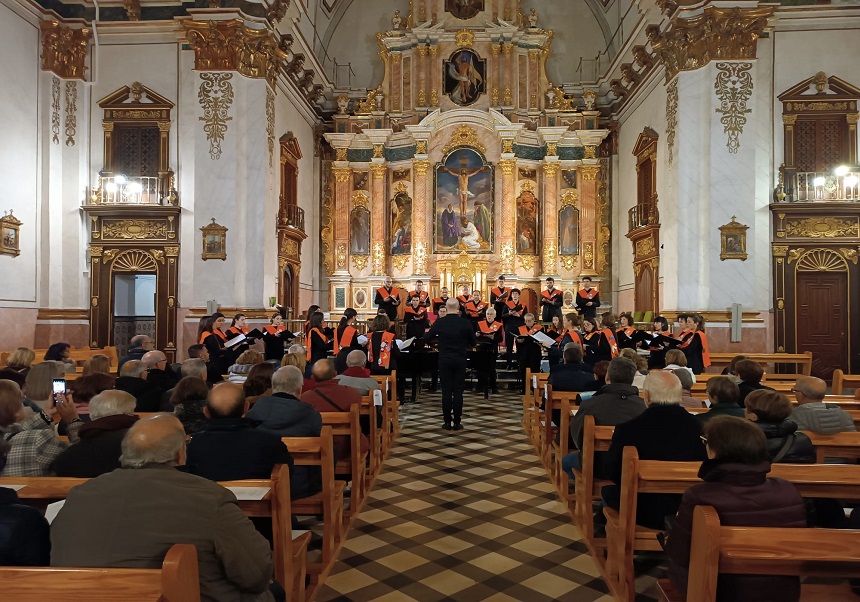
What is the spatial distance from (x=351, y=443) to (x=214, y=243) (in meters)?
10.6

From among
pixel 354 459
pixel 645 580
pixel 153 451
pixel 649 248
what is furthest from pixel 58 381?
pixel 649 248

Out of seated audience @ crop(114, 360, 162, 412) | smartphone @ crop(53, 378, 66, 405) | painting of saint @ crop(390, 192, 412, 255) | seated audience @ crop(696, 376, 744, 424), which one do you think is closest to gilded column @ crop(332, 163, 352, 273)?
painting of saint @ crop(390, 192, 412, 255)

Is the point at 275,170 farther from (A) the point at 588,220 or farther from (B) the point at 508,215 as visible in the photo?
(A) the point at 588,220

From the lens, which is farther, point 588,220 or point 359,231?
point 359,231

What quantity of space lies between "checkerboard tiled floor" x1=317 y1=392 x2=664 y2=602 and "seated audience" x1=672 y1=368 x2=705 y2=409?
5.12ft

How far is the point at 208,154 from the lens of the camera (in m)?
14.9

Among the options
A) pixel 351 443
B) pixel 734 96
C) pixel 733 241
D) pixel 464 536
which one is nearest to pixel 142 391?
pixel 351 443

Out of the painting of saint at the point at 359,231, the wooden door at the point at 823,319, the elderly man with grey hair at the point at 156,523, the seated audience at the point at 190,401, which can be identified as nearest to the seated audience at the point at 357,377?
the seated audience at the point at 190,401

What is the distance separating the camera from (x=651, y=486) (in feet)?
12.0

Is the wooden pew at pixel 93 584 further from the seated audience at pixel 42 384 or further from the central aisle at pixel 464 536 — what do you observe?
the seated audience at pixel 42 384

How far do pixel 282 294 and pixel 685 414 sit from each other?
1447 cm

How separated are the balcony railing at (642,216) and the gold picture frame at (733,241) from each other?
254 cm

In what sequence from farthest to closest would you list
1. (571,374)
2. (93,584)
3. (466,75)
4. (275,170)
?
(466,75)
(275,170)
(571,374)
(93,584)

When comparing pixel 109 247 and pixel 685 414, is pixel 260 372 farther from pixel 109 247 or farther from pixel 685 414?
pixel 109 247
